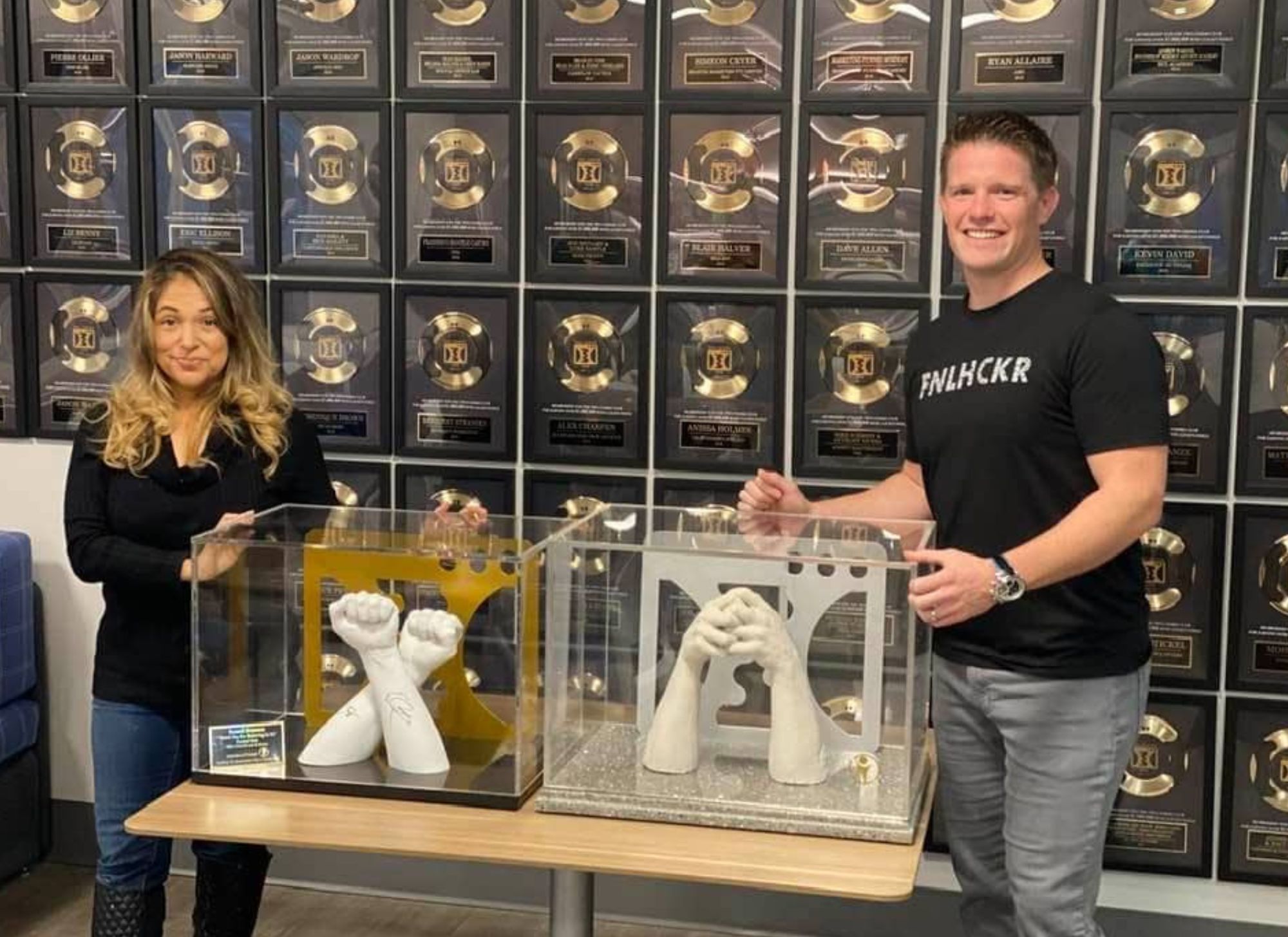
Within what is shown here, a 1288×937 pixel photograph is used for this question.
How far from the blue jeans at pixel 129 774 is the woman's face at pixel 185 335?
51 centimetres

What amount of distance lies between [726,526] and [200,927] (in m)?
1.13

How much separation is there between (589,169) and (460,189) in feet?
0.83

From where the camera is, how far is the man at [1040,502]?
6.51 feet

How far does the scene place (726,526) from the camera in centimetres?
196

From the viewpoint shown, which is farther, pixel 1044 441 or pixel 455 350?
pixel 455 350

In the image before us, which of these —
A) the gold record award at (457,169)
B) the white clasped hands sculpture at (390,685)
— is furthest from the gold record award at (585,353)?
the white clasped hands sculpture at (390,685)

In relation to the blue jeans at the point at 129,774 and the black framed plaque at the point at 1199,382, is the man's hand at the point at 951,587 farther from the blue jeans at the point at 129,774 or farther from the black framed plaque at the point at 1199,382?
the blue jeans at the point at 129,774

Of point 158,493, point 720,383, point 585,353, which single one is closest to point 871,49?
point 720,383

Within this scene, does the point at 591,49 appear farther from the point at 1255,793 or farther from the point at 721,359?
the point at 1255,793

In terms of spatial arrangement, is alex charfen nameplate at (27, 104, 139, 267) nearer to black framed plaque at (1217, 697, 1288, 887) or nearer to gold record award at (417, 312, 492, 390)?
gold record award at (417, 312, 492, 390)

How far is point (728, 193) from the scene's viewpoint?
9.05 ft

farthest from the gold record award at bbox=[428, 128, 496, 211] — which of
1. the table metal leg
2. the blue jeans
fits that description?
the table metal leg

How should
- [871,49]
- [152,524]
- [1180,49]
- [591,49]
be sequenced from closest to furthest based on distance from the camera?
[152,524]
[1180,49]
[871,49]
[591,49]

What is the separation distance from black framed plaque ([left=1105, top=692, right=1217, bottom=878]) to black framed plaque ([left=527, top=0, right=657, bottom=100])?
1477mm
